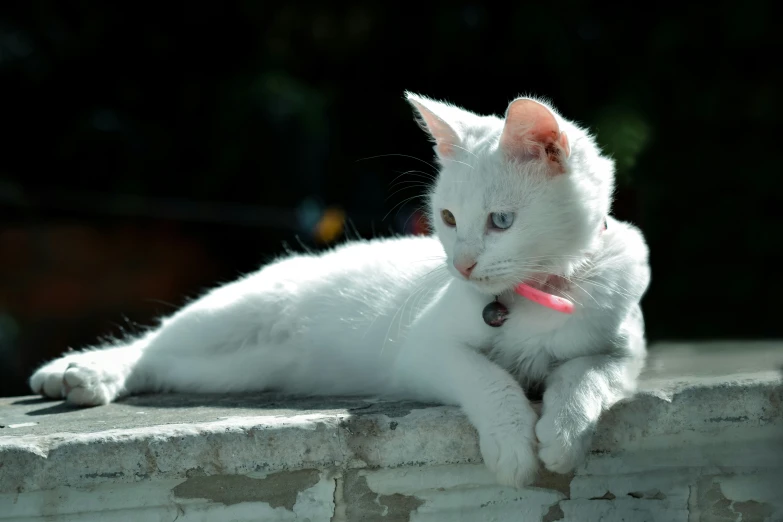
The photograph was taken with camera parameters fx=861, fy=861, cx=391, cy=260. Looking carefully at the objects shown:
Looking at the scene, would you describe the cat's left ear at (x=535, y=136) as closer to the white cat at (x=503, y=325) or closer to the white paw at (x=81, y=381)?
the white cat at (x=503, y=325)

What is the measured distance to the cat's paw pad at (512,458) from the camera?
181 cm

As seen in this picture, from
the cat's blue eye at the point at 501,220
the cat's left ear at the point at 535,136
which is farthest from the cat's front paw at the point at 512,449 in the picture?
the cat's left ear at the point at 535,136

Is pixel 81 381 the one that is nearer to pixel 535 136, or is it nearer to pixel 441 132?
pixel 441 132

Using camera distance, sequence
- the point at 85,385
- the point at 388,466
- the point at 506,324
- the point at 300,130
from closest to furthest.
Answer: the point at 388,466, the point at 506,324, the point at 85,385, the point at 300,130

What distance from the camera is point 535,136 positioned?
6.56 ft

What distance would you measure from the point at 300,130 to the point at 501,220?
3.48 metres

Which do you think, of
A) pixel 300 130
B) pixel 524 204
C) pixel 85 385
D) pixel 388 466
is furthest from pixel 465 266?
pixel 300 130

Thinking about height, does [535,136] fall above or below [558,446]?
above

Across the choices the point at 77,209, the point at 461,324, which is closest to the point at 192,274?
the point at 77,209

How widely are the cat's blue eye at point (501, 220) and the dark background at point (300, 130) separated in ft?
10.0

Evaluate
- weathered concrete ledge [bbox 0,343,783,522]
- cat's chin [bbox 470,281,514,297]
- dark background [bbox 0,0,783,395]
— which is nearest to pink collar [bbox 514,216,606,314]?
cat's chin [bbox 470,281,514,297]

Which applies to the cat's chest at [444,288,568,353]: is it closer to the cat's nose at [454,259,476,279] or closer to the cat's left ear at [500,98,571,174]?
the cat's nose at [454,259,476,279]

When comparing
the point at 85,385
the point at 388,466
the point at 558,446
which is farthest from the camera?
the point at 85,385

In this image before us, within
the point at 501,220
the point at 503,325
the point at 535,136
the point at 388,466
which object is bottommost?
the point at 388,466
